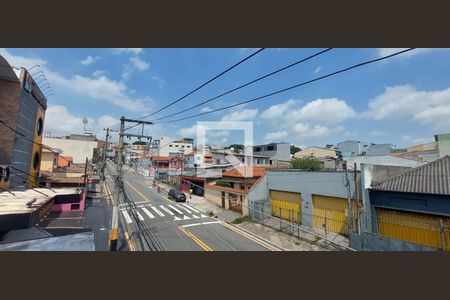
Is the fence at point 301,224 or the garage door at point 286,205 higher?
the garage door at point 286,205

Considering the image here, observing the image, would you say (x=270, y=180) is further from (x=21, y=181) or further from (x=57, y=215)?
(x=21, y=181)

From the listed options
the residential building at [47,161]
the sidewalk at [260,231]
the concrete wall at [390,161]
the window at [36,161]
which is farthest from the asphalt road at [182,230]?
the concrete wall at [390,161]

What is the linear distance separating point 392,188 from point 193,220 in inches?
567

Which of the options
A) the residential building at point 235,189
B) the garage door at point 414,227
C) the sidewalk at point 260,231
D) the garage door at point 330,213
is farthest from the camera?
the residential building at point 235,189

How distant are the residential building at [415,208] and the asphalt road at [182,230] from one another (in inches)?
263

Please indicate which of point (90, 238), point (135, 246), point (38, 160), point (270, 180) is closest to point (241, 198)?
point (270, 180)

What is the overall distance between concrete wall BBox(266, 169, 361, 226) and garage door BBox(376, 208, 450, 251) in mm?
2090

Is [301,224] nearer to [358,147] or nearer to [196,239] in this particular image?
[196,239]

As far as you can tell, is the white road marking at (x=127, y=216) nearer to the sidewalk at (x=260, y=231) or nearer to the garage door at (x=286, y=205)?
the sidewalk at (x=260, y=231)

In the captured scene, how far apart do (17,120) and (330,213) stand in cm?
2346

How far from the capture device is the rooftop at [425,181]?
11.6m

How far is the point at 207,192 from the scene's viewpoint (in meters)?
29.2

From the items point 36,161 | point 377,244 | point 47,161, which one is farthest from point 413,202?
point 47,161

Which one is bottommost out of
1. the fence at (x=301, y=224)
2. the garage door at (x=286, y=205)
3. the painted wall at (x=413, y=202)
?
the fence at (x=301, y=224)
